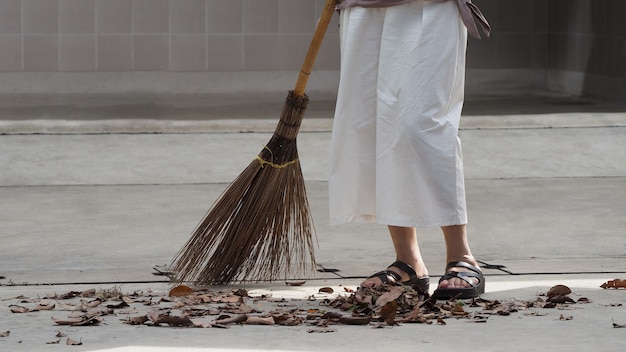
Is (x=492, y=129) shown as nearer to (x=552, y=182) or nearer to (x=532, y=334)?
(x=552, y=182)

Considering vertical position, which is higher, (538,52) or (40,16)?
(40,16)

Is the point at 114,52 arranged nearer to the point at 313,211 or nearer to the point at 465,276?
the point at 313,211

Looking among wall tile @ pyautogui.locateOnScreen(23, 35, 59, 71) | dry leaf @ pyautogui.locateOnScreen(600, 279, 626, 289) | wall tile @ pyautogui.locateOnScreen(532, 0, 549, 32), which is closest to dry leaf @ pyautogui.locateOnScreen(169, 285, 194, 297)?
dry leaf @ pyautogui.locateOnScreen(600, 279, 626, 289)

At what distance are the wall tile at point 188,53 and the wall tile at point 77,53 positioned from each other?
23.9 inches

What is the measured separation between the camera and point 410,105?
10.6 feet

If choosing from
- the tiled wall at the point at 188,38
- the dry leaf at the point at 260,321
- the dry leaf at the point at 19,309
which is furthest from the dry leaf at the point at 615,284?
the tiled wall at the point at 188,38

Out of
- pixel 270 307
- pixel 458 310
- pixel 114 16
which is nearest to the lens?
pixel 458 310

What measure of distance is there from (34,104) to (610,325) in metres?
5.93

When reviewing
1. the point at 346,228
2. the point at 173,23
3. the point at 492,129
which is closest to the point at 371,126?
the point at 346,228

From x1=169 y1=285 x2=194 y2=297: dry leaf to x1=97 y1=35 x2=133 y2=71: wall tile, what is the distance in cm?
589

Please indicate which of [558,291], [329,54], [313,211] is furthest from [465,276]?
[329,54]

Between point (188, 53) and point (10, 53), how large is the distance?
1320 millimetres

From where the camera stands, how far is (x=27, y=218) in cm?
471

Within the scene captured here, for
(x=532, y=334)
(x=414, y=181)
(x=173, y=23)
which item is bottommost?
(x=532, y=334)
